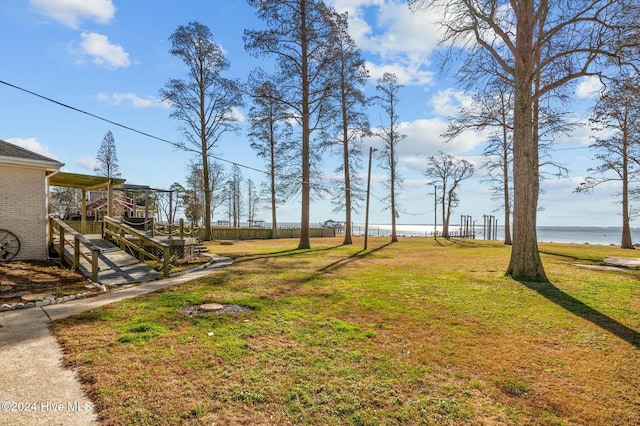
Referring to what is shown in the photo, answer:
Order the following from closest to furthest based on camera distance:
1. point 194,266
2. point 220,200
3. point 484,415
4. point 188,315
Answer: point 484,415, point 188,315, point 194,266, point 220,200

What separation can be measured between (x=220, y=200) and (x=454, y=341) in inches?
1550

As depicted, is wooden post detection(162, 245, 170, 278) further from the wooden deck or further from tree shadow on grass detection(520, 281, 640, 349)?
tree shadow on grass detection(520, 281, 640, 349)

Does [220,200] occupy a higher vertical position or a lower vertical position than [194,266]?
higher

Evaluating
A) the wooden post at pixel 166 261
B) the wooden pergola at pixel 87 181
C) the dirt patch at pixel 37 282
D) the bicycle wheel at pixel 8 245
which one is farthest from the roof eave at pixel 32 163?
the wooden post at pixel 166 261

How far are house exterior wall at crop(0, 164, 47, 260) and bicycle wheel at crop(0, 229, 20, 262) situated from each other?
0.10m

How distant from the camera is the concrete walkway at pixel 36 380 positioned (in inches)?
96.4

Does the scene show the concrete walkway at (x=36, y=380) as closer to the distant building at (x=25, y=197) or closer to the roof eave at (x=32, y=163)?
the distant building at (x=25, y=197)

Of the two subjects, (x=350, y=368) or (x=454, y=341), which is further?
(x=454, y=341)

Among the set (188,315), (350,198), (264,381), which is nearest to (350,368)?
(264,381)

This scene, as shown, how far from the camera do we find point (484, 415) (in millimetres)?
2637

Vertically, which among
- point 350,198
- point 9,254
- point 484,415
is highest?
point 350,198

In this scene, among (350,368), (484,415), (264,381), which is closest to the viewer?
(484,415)

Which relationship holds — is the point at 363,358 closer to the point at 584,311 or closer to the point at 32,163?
the point at 584,311

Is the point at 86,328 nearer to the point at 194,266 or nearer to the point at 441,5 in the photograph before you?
the point at 194,266
